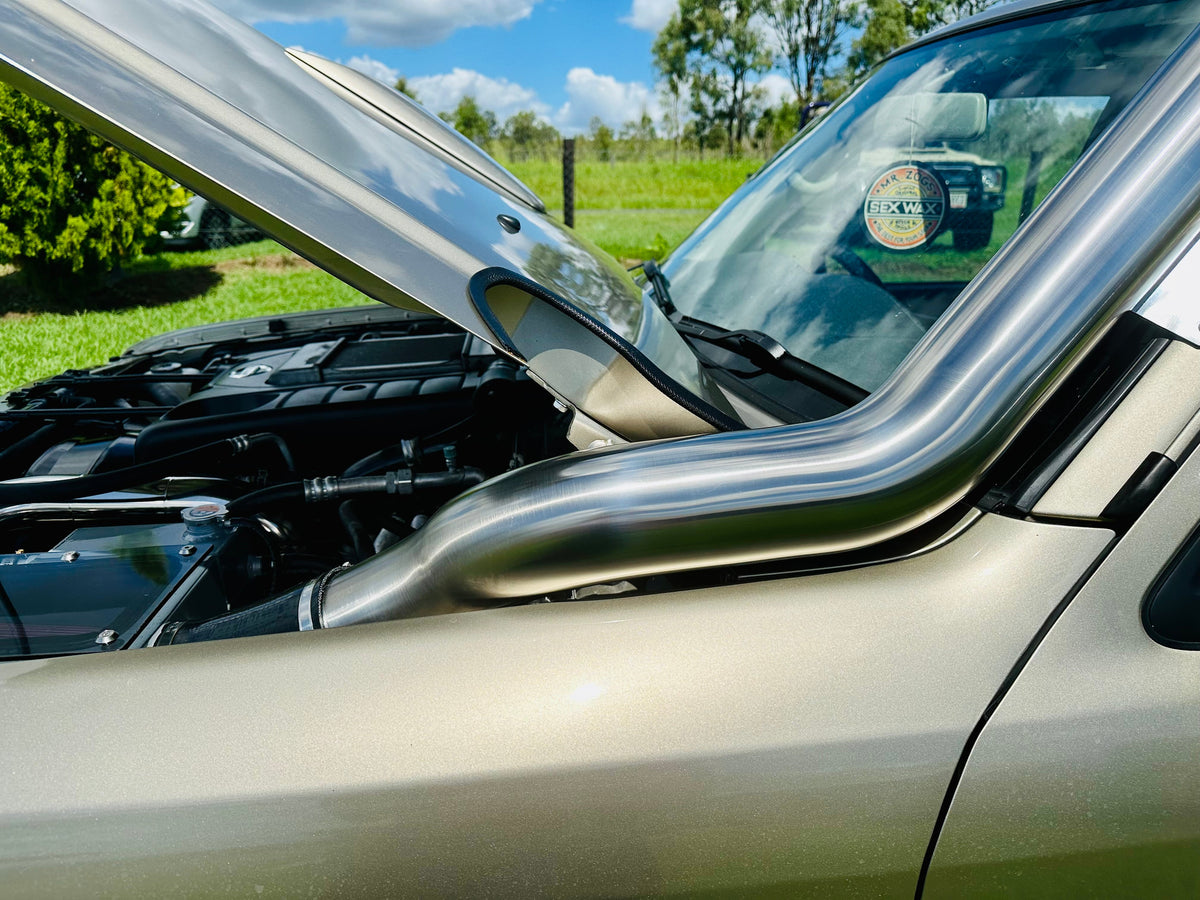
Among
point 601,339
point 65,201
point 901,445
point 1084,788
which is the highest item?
point 65,201

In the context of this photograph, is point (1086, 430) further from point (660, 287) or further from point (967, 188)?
point (660, 287)

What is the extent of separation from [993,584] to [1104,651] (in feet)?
0.41

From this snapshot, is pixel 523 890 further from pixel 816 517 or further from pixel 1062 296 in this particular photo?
pixel 1062 296

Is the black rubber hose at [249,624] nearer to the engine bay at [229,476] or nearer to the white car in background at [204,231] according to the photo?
the engine bay at [229,476]

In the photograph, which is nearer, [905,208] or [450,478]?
[450,478]

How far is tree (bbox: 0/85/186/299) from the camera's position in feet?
27.9

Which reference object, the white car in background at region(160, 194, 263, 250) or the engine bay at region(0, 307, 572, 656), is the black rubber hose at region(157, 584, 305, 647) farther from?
the white car in background at region(160, 194, 263, 250)

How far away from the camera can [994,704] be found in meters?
0.97

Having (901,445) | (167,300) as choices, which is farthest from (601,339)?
(167,300)

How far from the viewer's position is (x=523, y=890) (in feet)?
3.13

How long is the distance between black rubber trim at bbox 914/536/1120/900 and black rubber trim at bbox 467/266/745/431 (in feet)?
1.45

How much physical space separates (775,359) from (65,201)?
944cm

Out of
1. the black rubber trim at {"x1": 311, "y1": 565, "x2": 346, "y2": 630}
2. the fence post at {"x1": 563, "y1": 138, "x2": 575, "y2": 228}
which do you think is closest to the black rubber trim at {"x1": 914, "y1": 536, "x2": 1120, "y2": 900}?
the black rubber trim at {"x1": 311, "y1": 565, "x2": 346, "y2": 630}

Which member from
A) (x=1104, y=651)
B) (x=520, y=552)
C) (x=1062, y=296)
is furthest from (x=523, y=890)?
(x=1062, y=296)
